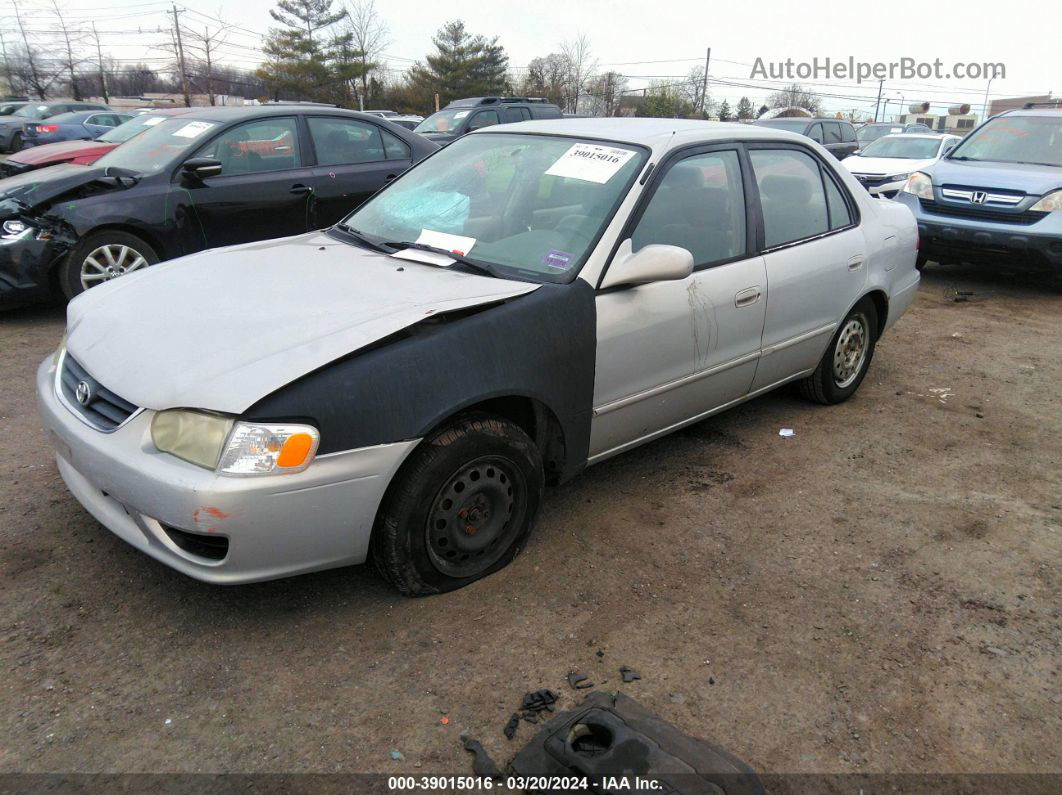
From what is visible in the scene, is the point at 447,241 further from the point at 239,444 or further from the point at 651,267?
the point at 239,444

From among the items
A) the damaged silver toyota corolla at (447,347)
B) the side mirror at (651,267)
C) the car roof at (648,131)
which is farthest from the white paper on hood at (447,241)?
the car roof at (648,131)

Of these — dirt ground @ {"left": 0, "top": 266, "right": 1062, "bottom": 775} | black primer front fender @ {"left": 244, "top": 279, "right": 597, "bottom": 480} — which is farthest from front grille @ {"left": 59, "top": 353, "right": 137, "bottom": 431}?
dirt ground @ {"left": 0, "top": 266, "right": 1062, "bottom": 775}

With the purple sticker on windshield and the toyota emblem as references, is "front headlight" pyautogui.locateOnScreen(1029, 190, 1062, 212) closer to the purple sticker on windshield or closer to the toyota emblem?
the purple sticker on windshield

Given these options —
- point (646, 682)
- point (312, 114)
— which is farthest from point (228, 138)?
point (646, 682)

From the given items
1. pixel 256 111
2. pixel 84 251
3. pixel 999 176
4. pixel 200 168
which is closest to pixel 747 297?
pixel 200 168

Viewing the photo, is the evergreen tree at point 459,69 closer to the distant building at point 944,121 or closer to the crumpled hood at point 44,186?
the distant building at point 944,121

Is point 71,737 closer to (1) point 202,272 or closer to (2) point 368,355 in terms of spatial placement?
(2) point 368,355

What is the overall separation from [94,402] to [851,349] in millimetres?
4090

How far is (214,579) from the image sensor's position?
2.39m

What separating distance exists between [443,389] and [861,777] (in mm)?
1684

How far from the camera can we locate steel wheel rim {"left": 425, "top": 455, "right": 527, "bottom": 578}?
106 inches

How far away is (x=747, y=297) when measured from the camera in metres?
3.68

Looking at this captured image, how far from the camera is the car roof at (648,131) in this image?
11.4 feet

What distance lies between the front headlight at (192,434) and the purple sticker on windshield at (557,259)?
1392mm
